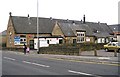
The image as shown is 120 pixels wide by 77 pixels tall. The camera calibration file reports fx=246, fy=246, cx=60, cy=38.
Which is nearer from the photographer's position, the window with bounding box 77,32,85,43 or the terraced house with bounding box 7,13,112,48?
the terraced house with bounding box 7,13,112,48

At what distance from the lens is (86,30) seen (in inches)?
2724

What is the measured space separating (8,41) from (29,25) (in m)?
7.57

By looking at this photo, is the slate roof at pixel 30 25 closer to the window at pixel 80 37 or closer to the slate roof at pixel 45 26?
the slate roof at pixel 45 26

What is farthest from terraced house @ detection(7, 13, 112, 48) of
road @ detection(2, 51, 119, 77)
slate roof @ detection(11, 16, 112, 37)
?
road @ detection(2, 51, 119, 77)

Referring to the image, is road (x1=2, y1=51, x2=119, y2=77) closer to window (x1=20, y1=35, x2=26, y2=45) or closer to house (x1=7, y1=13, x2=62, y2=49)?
house (x1=7, y1=13, x2=62, y2=49)

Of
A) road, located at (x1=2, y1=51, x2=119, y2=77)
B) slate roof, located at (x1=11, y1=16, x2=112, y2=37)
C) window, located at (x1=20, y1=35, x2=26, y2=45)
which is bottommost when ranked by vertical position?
road, located at (x1=2, y1=51, x2=119, y2=77)

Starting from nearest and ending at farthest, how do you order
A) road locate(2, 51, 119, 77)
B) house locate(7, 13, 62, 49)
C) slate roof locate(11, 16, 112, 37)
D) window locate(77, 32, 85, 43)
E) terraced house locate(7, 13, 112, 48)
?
road locate(2, 51, 119, 77) < terraced house locate(7, 13, 112, 48) < house locate(7, 13, 62, 49) < slate roof locate(11, 16, 112, 37) < window locate(77, 32, 85, 43)

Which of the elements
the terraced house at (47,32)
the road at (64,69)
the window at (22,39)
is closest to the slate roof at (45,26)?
the terraced house at (47,32)

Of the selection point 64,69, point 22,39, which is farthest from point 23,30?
point 64,69

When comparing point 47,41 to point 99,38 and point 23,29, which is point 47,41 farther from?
point 99,38

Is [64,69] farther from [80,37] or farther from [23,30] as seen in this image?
[80,37]

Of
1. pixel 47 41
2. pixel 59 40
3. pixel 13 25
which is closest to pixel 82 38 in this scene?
pixel 59 40

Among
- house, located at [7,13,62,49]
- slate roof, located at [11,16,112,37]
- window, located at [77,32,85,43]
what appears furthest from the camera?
window, located at [77,32,85,43]

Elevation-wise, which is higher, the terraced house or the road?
the terraced house
